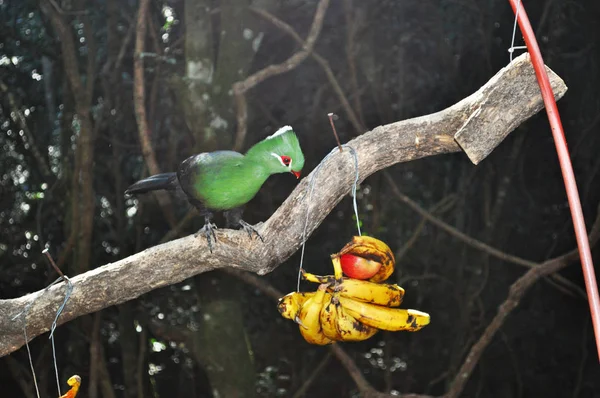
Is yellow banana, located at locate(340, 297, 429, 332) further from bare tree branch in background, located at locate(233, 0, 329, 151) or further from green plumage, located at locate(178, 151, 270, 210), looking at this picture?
bare tree branch in background, located at locate(233, 0, 329, 151)

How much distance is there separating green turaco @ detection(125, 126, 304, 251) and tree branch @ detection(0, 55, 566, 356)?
0.13 feet

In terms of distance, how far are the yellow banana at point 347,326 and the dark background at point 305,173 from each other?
136 centimetres

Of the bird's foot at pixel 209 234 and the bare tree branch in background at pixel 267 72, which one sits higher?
the bare tree branch in background at pixel 267 72

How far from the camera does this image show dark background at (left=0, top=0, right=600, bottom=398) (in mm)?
2693

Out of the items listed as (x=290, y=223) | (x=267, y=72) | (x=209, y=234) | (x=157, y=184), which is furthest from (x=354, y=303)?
(x=267, y=72)

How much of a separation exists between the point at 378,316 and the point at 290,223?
260mm

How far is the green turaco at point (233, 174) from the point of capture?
1348 mm

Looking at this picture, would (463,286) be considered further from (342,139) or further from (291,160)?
(291,160)

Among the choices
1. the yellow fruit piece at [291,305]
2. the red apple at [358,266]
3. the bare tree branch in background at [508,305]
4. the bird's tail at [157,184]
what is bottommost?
the bare tree branch in background at [508,305]

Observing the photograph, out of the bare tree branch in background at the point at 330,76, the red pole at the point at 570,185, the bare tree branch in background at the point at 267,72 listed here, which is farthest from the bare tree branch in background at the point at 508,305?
the red pole at the point at 570,185

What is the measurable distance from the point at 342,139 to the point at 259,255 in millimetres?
1358

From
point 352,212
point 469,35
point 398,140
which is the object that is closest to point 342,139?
point 352,212

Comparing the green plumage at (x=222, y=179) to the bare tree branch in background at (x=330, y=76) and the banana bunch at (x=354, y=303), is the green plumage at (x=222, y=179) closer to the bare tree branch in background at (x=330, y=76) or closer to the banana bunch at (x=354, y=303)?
the banana bunch at (x=354, y=303)

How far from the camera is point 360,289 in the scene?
1.30 meters
